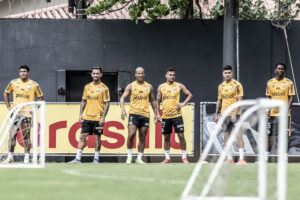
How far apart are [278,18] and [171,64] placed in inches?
113

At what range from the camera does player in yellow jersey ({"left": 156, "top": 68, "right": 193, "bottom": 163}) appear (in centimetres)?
1619

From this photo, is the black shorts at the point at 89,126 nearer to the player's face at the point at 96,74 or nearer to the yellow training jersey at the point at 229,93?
the player's face at the point at 96,74

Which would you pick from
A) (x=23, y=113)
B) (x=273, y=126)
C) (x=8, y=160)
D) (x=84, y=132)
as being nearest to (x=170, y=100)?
(x=84, y=132)

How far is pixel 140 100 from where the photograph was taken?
52.5 feet

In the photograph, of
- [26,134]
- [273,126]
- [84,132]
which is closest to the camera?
[26,134]

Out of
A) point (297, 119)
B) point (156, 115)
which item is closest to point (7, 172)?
point (156, 115)

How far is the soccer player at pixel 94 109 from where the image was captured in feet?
52.9

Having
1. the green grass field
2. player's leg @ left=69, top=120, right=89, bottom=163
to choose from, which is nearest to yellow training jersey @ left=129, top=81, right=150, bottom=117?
player's leg @ left=69, top=120, right=89, bottom=163

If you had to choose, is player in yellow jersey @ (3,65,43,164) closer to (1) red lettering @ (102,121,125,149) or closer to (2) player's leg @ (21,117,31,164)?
(2) player's leg @ (21,117,31,164)

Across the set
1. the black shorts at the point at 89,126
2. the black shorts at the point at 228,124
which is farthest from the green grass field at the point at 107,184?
the black shorts at the point at 89,126

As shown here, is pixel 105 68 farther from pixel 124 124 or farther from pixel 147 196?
pixel 147 196

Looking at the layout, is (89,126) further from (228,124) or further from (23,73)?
(228,124)

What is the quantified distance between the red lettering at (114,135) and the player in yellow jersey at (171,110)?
5.03 feet

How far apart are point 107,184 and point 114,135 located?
862 cm
